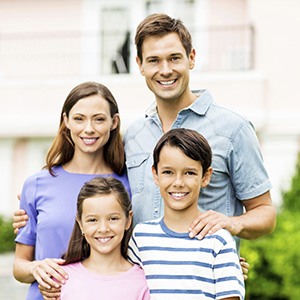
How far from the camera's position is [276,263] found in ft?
34.6

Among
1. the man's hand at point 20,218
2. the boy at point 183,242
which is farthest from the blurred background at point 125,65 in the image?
the boy at point 183,242

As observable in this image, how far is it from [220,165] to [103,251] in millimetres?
678

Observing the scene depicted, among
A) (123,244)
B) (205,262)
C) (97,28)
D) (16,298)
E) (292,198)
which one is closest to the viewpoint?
(205,262)

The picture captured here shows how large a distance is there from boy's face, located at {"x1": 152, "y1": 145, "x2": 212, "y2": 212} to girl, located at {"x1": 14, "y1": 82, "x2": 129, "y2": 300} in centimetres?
60

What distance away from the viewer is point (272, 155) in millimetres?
17203

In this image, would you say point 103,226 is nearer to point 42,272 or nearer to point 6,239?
point 42,272

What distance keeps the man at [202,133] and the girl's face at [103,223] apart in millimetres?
227

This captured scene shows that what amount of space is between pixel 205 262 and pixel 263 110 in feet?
42.1

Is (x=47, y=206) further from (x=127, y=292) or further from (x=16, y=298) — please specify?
(x=16, y=298)

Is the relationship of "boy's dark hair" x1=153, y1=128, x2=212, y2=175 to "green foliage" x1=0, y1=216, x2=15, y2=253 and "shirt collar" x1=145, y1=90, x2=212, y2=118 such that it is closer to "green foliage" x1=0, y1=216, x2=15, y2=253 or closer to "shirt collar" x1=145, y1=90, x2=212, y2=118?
"shirt collar" x1=145, y1=90, x2=212, y2=118

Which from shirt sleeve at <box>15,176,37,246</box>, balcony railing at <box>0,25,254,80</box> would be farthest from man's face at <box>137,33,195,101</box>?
balcony railing at <box>0,25,254,80</box>

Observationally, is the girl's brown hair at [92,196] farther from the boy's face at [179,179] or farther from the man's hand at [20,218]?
the man's hand at [20,218]

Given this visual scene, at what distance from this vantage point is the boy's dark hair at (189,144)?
4.18 metres

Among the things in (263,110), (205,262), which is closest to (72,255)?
(205,262)
